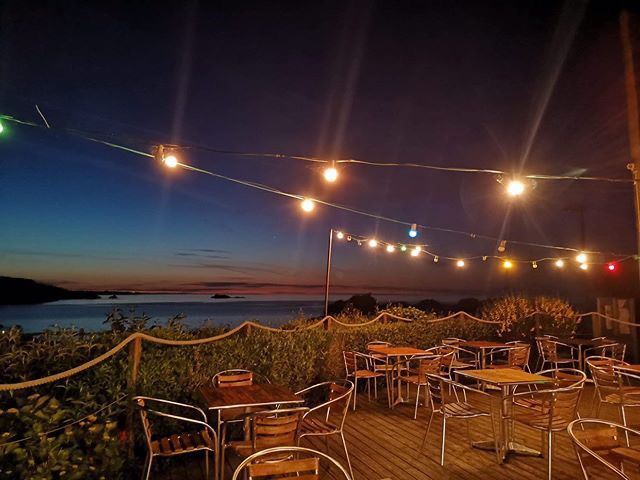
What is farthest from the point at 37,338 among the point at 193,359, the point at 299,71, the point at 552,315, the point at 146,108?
the point at 552,315

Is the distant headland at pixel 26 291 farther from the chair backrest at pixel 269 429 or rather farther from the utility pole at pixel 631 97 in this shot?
the utility pole at pixel 631 97

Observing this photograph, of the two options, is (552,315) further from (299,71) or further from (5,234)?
(5,234)

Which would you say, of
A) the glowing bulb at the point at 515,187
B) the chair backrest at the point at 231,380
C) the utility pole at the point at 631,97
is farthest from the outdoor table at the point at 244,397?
the utility pole at the point at 631,97

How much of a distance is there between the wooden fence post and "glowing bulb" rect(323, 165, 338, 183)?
2684 mm

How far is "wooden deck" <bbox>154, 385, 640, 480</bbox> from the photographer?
3.99m

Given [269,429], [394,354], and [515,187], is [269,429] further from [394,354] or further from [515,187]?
[515,187]

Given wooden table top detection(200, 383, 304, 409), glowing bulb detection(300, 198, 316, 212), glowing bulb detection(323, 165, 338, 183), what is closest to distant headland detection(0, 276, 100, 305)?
glowing bulb detection(300, 198, 316, 212)

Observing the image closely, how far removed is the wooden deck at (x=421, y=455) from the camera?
3.99 metres

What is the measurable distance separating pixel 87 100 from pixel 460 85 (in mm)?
6284

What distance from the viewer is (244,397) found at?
3.78 metres

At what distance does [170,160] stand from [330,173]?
1828mm

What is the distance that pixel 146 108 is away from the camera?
24.7 ft

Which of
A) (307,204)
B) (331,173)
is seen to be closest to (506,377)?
(331,173)

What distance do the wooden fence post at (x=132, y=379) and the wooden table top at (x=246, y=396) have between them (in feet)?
2.33
